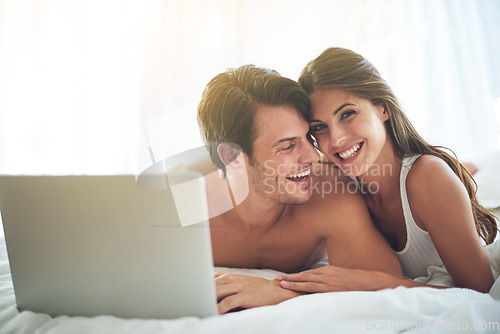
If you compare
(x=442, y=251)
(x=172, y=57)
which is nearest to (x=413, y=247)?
(x=442, y=251)

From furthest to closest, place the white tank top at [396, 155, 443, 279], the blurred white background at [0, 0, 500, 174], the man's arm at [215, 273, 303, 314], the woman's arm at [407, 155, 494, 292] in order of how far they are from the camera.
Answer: the blurred white background at [0, 0, 500, 174]
the white tank top at [396, 155, 443, 279]
the woman's arm at [407, 155, 494, 292]
the man's arm at [215, 273, 303, 314]

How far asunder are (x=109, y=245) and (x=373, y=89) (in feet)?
2.81

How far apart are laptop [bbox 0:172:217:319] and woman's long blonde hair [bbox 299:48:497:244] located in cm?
66

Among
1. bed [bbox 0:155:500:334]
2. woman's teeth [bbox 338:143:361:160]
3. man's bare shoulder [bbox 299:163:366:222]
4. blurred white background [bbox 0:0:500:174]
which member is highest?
blurred white background [bbox 0:0:500:174]

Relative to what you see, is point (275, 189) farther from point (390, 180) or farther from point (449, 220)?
point (449, 220)

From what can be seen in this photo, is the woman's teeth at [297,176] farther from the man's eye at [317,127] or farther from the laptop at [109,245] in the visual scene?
the laptop at [109,245]

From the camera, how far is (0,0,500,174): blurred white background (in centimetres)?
287

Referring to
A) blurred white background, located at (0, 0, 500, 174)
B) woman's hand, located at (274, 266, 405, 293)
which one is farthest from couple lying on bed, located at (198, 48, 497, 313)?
blurred white background, located at (0, 0, 500, 174)

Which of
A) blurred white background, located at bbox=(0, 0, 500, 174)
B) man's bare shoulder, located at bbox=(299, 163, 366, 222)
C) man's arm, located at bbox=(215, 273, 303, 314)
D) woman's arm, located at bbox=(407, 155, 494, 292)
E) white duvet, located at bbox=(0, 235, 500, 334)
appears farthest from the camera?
blurred white background, located at bbox=(0, 0, 500, 174)

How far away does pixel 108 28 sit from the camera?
2.84m

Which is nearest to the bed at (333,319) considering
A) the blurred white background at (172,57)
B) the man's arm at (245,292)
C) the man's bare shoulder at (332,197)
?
the man's arm at (245,292)

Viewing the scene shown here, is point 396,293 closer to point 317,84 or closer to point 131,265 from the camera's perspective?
point 131,265

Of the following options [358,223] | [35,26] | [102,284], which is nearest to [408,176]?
[358,223]

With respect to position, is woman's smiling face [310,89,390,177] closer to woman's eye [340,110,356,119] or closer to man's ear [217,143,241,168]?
woman's eye [340,110,356,119]
